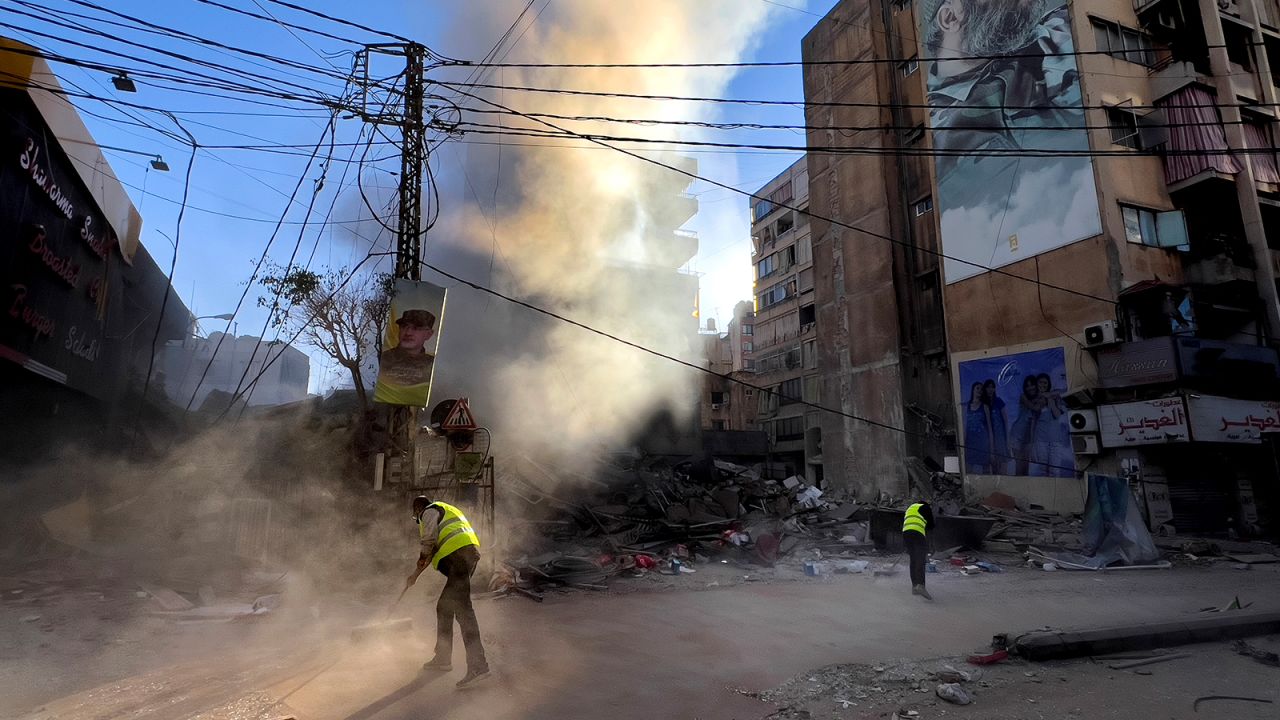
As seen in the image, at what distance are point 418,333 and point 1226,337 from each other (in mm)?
21398

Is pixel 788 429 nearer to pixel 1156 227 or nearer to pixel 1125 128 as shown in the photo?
pixel 1156 227

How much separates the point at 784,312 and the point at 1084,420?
24.0 m

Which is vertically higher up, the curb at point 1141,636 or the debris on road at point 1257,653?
the curb at point 1141,636

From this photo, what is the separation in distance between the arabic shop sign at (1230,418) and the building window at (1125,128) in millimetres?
7799

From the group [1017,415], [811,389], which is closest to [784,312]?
[811,389]

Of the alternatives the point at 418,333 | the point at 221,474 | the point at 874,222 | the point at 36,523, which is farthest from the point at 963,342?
the point at 36,523

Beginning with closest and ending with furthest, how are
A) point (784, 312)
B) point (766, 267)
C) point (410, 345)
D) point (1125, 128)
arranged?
1. point (410, 345)
2. point (1125, 128)
3. point (784, 312)
4. point (766, 267)

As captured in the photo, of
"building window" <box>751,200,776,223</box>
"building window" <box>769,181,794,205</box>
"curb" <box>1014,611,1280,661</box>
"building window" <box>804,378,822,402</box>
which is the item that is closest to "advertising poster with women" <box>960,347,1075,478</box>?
"building window" <box>804,378,822,402</box>

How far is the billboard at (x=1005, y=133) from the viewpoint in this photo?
18.8 metres

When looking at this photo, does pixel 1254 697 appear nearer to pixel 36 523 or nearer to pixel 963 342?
pixel 36 523

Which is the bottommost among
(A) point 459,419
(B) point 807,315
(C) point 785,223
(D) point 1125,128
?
(A) point 459,419

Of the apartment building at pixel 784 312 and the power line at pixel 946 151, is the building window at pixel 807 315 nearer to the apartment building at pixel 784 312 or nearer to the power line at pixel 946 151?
the apartment building at pixel 784 312

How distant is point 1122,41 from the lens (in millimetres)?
19516

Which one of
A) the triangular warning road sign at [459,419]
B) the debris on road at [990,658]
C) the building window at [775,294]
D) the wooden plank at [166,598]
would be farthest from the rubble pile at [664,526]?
the building window at [775,294]
